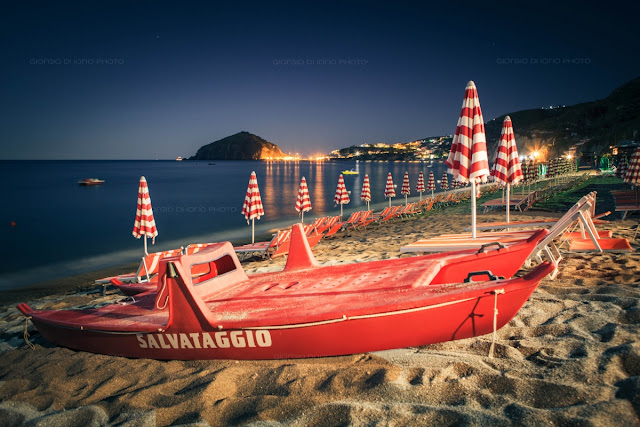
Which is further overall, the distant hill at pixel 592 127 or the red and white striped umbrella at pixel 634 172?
the distant hill at pixel 592 127

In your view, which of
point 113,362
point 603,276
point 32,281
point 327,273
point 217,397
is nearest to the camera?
point 217,397

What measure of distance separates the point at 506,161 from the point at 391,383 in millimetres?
7002

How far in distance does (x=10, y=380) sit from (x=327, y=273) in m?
2.99

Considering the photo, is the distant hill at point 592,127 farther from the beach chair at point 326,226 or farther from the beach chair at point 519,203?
the beach chair at point 326,226

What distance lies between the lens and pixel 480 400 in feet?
7.24

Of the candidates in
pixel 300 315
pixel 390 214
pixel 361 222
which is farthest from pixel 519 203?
pixel 300 315

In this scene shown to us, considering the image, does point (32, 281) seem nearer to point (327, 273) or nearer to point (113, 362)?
point (113, 362)

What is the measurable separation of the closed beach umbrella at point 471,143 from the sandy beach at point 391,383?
191cm

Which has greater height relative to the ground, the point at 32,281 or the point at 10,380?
the point at 10,380

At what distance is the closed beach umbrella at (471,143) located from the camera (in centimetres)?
500

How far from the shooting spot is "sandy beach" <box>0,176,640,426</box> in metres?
2.13

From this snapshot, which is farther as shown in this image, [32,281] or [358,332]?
[32,281]

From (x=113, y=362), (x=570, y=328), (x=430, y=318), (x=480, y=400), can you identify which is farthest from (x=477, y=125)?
(x=113, y=362)

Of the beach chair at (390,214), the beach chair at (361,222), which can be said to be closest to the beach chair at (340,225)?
→ the beach chair at (361,222)
